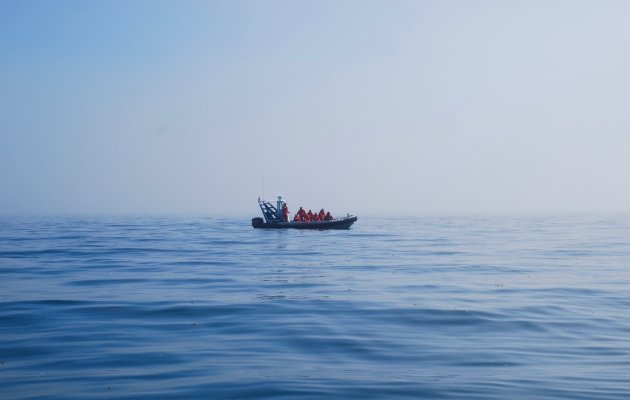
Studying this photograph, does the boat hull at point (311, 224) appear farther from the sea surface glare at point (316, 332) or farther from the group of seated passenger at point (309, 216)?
the sea surface glare at point (316, 332)

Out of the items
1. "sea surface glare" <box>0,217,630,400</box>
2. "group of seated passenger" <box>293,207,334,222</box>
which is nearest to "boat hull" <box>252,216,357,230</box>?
"group of seated passenger" <box>293,207,334,222</box>

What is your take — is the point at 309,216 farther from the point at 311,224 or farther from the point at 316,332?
the point at 316,332

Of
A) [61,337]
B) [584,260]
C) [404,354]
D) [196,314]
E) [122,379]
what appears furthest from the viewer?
[584,260]

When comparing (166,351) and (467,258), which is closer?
(166,351)

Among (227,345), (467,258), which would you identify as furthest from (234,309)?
(467,258)

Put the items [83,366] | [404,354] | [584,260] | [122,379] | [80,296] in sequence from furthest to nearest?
[584,260] → [80,296] → [404,354] → [83,366] → [122,379]

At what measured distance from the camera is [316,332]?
13.1 m

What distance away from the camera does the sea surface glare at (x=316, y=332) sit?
9.30 metres

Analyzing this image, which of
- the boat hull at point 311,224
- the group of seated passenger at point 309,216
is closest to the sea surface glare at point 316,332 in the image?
the boat hull at point 311,224

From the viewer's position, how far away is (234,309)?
16.0 meters

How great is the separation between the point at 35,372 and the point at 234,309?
6399mm

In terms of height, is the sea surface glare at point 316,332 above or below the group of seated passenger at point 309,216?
below

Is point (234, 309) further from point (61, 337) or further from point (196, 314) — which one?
point (61, 337)

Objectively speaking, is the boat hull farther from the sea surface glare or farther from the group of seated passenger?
the sea surface glare
